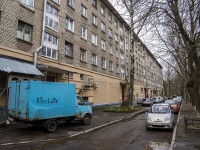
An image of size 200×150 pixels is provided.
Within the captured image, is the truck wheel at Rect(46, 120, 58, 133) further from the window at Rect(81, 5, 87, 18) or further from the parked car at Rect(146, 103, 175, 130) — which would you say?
the window at Rect(81, 5, 87, 18)

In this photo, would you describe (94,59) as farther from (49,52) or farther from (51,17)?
(51,17)

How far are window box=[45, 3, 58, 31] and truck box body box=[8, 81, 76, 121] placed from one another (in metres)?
8.95

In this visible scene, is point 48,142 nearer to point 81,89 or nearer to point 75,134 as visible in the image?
point 75,134

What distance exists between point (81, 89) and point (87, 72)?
2528mm

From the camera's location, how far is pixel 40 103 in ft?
33.1

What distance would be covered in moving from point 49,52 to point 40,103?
9.00m

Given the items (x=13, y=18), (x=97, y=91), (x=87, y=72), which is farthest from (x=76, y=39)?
(x=13, y=18)

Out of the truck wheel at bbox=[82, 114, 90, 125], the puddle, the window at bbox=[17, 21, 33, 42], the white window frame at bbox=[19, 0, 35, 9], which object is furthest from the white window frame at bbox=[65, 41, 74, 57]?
the puddle

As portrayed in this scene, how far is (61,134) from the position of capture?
32.8ft

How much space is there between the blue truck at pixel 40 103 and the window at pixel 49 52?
6960 millimetres

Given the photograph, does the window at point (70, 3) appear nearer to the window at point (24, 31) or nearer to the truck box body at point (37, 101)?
the window at point (24, 31)

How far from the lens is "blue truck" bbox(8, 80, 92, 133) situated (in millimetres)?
9734

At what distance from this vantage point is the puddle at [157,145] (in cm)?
799

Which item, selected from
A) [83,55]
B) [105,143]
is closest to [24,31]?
[83,55]
